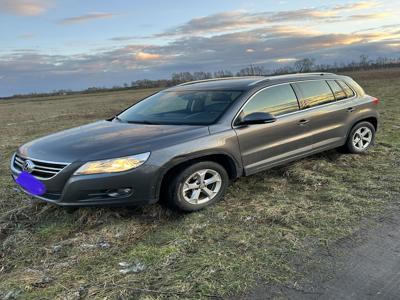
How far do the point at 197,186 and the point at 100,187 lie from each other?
3.56 feet

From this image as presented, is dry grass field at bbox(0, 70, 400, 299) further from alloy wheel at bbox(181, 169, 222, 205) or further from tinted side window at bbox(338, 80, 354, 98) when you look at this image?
tinted side window at bbox(338, 80, 354, 98)

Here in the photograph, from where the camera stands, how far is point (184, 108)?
5.35m

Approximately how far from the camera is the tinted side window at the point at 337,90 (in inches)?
248

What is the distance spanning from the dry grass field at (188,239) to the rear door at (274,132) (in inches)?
15.7

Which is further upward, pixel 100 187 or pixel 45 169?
pixel 45 169

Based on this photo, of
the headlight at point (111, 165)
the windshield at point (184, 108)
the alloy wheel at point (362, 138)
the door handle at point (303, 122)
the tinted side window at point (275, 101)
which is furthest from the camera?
the alloy wheel at point (362, 138)

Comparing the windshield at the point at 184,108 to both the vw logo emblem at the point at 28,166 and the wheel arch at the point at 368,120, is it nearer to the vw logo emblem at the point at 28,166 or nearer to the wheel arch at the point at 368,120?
the vw logo emblem at the point at 28,166

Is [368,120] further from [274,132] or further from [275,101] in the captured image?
[274,132]

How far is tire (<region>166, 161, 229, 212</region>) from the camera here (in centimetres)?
433

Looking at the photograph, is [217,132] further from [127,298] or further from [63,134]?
[127,298]

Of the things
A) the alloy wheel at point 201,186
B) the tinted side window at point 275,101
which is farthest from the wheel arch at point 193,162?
the tinted side window at point 275,101

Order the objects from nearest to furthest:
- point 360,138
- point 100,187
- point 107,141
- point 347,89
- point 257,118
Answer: point 100,187 → point 107,141 → point 257,118 → point 347,89 → point 360,138

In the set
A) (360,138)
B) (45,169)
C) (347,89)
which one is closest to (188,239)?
(45,169)

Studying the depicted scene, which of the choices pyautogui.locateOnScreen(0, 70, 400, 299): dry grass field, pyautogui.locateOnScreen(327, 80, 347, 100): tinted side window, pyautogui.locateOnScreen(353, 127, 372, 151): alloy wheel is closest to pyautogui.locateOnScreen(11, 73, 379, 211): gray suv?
pyautogui.locateOnScreen(327, 80, 347, 100): tinted side window
